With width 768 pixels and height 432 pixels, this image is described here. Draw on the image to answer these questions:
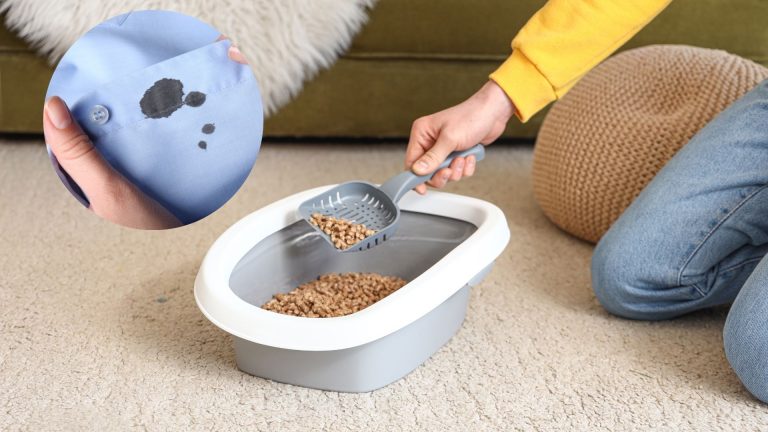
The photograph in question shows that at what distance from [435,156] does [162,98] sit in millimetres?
466

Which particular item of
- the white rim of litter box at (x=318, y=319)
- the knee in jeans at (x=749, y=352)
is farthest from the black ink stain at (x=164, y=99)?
the knee in jeans at (x=749, y=352)

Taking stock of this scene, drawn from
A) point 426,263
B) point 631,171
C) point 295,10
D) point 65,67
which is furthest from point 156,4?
point 65,67

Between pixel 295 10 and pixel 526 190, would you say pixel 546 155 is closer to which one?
pixel 526 190

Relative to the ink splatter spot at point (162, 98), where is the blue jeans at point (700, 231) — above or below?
below

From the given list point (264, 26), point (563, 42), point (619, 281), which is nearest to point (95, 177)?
point (563, 42)

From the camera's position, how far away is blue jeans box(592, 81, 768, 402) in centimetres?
95

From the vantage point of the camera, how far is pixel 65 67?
458mm

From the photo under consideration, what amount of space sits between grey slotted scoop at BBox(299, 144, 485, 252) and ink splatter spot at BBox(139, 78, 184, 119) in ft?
1.38

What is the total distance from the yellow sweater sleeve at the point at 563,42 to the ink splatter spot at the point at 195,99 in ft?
1.49

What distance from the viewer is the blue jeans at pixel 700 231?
952 mm

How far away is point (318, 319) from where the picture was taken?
763 millimetres

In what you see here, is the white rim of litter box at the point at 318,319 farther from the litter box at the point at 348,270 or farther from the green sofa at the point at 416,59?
the green sofa at the point at 416,59

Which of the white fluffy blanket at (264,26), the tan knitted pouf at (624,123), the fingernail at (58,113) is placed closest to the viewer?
the fingernail at (58,113)

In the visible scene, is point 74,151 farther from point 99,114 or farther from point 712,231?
point 712,231
